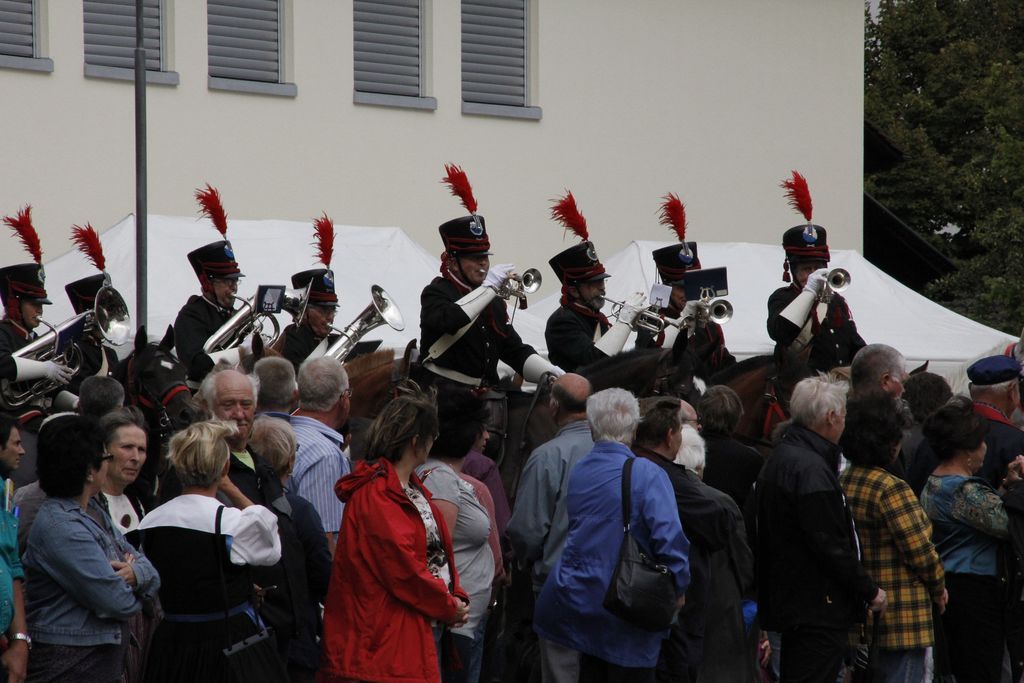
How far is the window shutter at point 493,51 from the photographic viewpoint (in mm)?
18719

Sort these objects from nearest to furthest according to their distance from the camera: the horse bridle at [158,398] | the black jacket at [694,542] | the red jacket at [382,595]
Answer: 1. the red jacket at [382,595]
2. the black jacket at [694,542]
3. the horse bridle at [158,398]

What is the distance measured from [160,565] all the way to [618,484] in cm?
181

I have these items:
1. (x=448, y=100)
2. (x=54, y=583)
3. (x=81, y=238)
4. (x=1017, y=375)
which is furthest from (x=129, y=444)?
(x=448, y=100)

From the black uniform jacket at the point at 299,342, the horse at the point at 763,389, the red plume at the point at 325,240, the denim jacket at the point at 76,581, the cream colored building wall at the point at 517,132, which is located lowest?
the denim jacket at the point at 76,581

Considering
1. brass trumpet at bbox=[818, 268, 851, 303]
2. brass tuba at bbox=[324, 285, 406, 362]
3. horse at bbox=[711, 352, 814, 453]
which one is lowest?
horse at bbox=[711, 352, 814, 453]

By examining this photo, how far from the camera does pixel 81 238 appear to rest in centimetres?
1170

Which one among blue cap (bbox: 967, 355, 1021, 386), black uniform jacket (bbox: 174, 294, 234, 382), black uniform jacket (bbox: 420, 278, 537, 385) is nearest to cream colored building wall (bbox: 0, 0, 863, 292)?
black uniform jacket (bbox: 174, 294, 234, 382)

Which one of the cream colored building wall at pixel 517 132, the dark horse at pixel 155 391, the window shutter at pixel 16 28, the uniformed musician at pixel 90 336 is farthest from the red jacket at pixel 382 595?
the window shutter at pixel 16 28

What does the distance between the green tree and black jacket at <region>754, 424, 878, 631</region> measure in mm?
15697

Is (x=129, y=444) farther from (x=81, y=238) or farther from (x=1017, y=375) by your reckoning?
(x=81, y=238)

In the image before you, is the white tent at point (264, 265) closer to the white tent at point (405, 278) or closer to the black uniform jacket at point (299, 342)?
the white tent at point (405, 278)

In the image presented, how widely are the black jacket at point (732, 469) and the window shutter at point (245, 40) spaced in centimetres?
1060

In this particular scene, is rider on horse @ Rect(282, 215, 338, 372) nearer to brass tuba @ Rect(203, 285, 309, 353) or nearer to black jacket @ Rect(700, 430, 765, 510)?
brass tuba @ Rect(203, 285, 309, 353)

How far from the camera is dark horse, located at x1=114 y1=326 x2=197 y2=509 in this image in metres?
8.01
